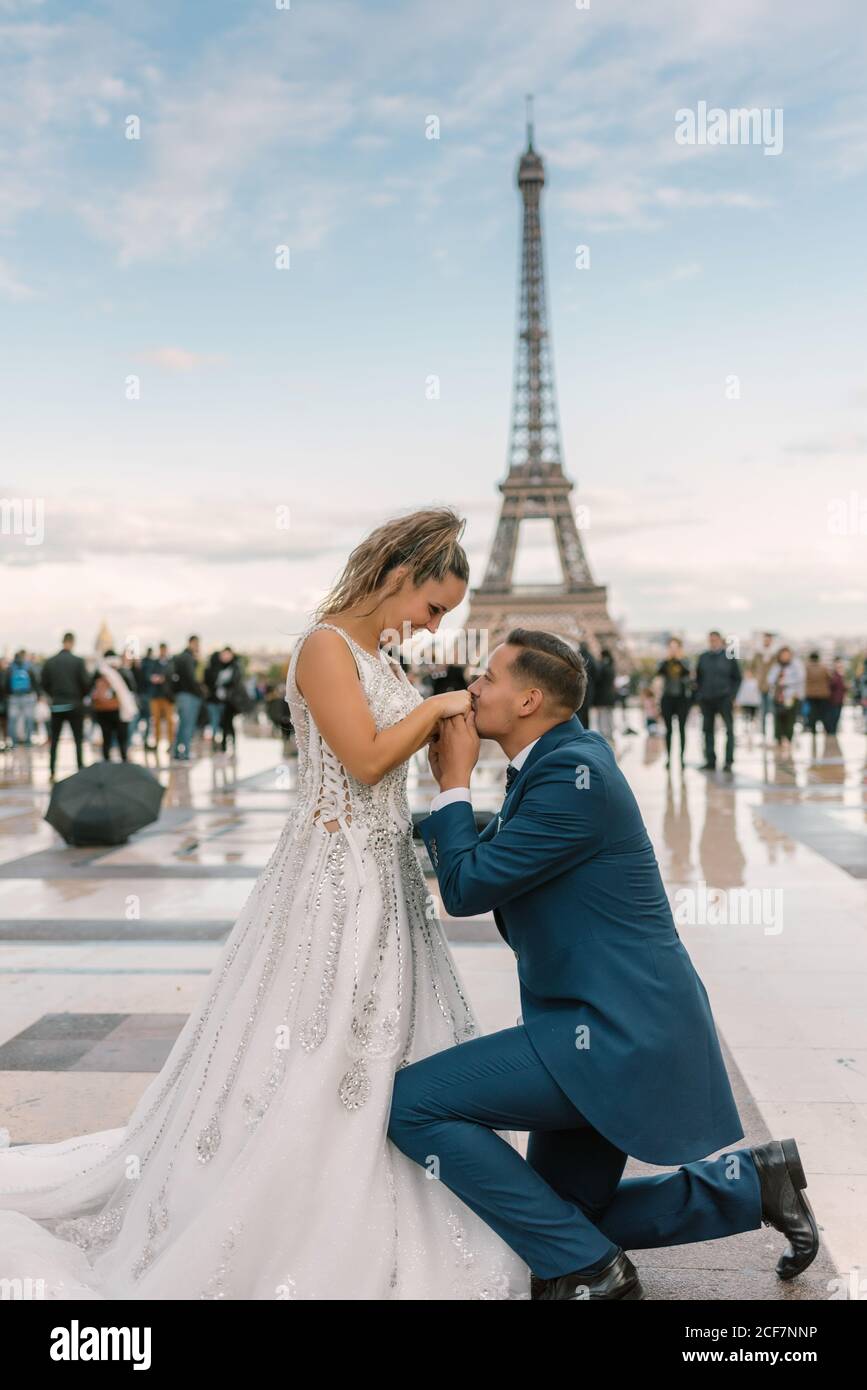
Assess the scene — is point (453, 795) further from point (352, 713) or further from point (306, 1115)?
point (306, 1115)

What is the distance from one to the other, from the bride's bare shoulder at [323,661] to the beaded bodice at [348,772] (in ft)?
0.06

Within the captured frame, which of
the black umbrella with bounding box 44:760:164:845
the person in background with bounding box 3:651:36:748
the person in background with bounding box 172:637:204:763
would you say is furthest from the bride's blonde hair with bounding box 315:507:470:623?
the person in background with bounding box 3:651:36:748

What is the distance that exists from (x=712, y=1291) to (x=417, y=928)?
38.9 inches

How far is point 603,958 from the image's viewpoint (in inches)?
98.8

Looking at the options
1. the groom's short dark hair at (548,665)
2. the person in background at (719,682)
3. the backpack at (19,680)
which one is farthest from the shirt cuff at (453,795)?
the backpack at (19,680)

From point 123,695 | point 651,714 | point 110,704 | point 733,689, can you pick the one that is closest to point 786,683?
point 733,689

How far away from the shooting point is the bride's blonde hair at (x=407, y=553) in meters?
2.72

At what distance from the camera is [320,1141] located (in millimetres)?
2531

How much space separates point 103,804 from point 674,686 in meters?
8.17

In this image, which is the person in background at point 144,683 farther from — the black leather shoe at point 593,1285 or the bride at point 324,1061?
the black leather shoe at point 593,1285

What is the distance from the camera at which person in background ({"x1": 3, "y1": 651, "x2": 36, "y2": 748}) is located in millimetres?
18436
